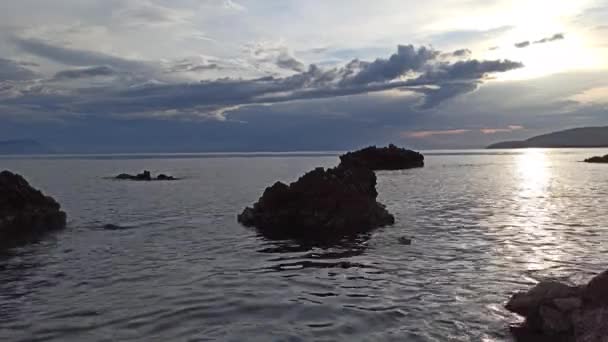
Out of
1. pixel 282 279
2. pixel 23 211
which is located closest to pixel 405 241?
pixel 282 279

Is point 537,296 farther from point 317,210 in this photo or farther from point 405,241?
point 317,210

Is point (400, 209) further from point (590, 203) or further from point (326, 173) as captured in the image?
point (590, 203)

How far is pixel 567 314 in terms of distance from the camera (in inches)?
547

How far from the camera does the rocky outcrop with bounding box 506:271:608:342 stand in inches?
512

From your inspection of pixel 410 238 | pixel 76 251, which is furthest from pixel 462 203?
pixel 76 251

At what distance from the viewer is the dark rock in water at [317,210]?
34844 mm

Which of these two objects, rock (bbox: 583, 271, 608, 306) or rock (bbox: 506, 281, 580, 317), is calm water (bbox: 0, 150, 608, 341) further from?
rock (bbox: 583, 271, 608, 306)

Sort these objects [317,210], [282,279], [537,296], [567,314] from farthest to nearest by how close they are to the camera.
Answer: [317,210] < [282,279] < [537,296] < [567,314]

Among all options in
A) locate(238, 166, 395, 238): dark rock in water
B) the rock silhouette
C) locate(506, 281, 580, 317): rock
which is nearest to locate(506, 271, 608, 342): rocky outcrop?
locate(506, 281, 580, 317): rock

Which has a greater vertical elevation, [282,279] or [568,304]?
[568,304]

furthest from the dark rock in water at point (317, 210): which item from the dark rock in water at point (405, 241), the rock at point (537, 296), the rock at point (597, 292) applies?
the rock at point (597, 292)

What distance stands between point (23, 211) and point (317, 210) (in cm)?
2161

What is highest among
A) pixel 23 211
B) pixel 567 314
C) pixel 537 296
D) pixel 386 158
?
pixel 386 158

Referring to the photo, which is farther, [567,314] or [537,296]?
[537,296]
